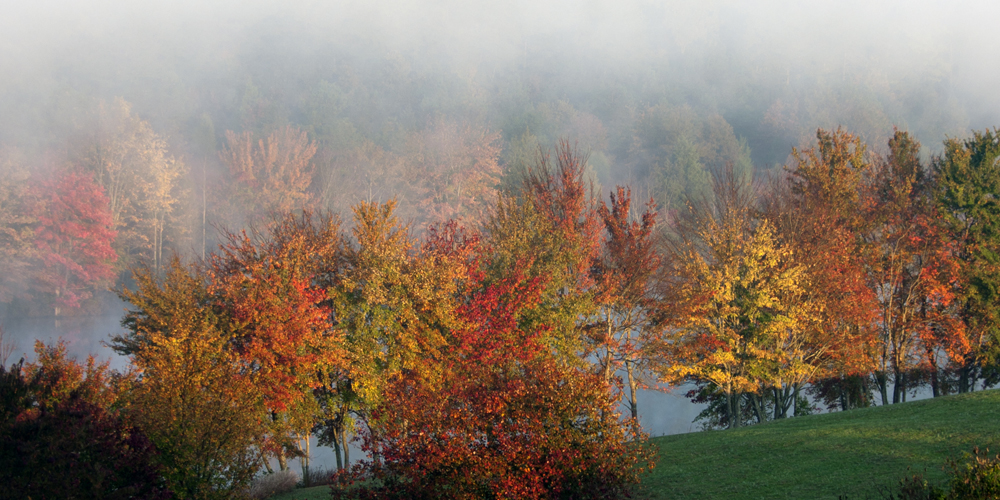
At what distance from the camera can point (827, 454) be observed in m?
17.2

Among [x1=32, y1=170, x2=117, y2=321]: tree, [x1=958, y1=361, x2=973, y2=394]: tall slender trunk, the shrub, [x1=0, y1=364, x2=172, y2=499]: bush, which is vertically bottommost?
[x1=958, y1=361, x2=973, y2=394]: tall slender trunk

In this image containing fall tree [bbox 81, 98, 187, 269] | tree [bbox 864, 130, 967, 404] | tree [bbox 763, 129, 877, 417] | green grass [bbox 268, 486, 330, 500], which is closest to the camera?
green grass [bbox 268, 486, 330, 500]

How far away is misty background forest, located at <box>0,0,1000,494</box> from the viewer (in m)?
69.7

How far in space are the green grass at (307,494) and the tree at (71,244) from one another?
5401 cm

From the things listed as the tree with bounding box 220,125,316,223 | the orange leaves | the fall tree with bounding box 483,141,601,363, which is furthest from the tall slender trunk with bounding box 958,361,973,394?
the tree with bounding box 220,125,316,223

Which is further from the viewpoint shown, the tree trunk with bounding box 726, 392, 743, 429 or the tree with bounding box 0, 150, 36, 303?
the tree with bounding box 0, 150, 36, 303

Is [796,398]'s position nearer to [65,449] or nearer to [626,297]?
[626,297]

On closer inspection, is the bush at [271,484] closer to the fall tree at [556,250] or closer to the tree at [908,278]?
→ the fall tree at [556,250]

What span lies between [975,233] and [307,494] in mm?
34363

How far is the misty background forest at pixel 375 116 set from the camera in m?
69.7

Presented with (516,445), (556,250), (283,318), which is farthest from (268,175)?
(516,445)

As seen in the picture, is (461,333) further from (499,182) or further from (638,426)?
(499,182)

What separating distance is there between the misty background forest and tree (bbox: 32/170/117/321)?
0.78ft

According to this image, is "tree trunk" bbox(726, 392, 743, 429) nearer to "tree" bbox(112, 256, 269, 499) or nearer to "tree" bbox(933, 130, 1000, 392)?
"tree" bbox(933, 130, 1000, 392)
